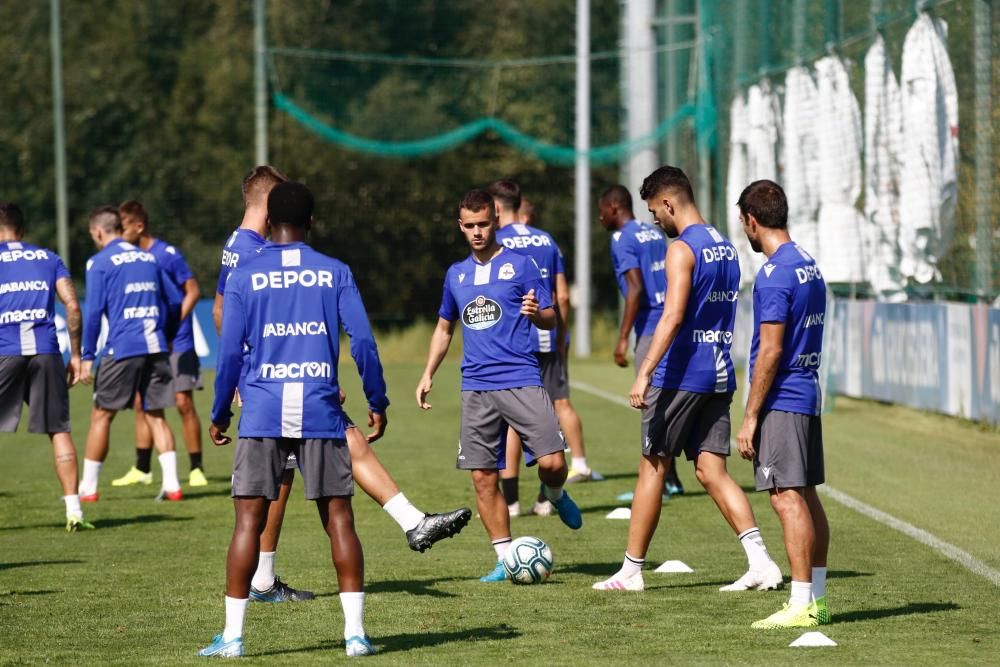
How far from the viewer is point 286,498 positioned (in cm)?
841

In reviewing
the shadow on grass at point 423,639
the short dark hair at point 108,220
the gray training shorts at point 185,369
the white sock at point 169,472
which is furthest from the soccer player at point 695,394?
the gray training shorts at point 185,369

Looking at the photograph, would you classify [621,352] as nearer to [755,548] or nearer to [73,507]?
[755,548]

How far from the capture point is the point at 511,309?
906cm

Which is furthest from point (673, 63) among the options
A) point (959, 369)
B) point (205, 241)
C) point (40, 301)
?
point (40, 301)

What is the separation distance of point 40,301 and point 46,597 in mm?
2987

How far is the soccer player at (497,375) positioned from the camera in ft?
29.6

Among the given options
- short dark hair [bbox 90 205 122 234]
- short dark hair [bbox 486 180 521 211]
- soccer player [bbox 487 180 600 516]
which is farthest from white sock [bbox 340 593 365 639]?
short dark hair [bbox 90 205 122 234]

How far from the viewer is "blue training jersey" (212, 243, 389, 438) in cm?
680

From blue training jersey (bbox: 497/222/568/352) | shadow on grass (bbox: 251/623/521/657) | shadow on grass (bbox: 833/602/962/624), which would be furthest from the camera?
blue training jersey (bbox: 497/222/568/352)

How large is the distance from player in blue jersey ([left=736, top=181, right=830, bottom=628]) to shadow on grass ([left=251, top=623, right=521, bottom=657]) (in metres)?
1.14

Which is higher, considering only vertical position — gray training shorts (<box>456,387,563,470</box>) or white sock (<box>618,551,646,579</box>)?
gray training shorts (<box>456,387,563,470</box>)

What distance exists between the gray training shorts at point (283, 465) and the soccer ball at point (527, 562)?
80.5 inches

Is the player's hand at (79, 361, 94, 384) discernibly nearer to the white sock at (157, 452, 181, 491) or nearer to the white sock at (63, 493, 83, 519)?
the white sock at (63, 493, 83, 519)

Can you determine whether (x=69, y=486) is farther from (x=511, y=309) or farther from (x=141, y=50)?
(x=141, y=50)
